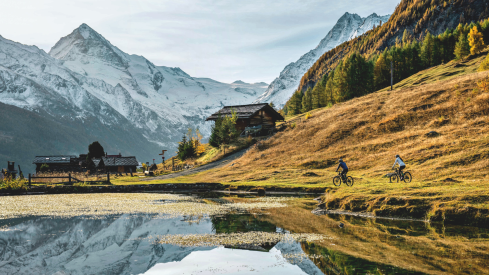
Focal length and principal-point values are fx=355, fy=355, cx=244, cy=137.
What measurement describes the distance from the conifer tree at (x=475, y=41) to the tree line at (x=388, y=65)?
0.28 m

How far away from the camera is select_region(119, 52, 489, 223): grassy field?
2030 centimetres

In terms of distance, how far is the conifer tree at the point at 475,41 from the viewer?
9912 centimetres

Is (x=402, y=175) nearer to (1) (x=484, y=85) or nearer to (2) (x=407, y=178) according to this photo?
(2) (x=407, y=178)

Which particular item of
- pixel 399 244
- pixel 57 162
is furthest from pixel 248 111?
pixel 399 244

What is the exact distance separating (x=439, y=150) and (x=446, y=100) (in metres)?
24.5

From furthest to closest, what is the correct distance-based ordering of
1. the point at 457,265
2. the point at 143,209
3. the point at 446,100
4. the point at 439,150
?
the point at 446,100, the point at 439,150, the point at 143,209, the point at 457,265

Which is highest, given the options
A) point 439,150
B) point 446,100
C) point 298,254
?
point 446,100

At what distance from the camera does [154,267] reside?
36.2 ft

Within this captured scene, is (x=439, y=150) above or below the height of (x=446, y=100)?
below

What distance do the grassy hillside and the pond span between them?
2399mm

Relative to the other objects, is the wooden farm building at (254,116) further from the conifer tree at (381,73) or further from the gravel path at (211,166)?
the conifer tree at (381,73)

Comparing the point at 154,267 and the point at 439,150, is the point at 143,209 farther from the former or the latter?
the point at 439,150

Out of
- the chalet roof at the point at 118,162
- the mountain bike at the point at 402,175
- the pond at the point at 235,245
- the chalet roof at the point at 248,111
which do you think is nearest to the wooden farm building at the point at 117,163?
the chalet roof at the point at 118,162

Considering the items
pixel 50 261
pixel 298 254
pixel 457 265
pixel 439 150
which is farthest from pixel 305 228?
pixel 439 150
